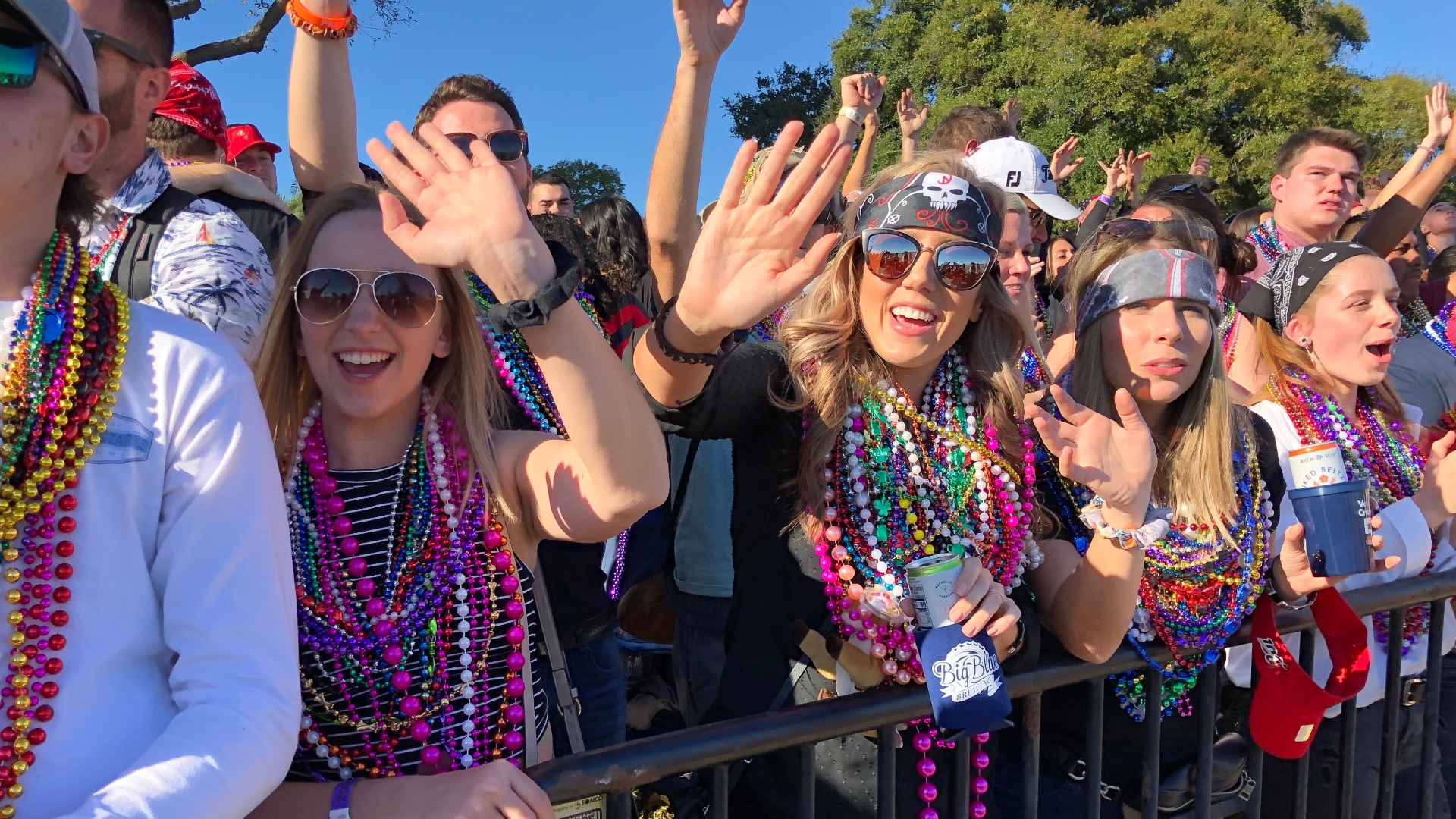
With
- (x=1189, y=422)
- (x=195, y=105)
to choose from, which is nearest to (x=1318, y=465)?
(x=1189, y=422)

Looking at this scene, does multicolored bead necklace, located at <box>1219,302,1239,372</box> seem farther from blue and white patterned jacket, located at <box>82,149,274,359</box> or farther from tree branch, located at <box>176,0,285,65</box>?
tree branch, located at <box>176,0,285,65</box>

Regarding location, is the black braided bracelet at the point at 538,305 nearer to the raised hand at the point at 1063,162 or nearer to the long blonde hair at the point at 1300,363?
the long blonde hair at the point at 1300,363

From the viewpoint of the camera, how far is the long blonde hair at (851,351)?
2129 millimetres

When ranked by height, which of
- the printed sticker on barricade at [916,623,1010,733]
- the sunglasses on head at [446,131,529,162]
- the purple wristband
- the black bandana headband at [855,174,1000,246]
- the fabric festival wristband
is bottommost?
the purple wristband

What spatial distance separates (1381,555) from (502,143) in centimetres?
287

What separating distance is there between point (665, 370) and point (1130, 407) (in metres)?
1.03

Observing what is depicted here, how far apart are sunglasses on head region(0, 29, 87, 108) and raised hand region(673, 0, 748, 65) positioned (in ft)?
5.11

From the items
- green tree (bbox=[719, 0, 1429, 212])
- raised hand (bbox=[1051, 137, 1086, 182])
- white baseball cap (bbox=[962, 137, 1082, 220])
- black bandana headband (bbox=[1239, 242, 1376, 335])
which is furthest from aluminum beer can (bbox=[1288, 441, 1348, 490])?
green tree (bbox=[719, 0, 1429, 212])

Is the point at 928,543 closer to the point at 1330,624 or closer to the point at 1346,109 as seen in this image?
the point at 1330,624

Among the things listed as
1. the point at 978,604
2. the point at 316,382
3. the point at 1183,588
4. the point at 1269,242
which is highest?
the point at 1269,242

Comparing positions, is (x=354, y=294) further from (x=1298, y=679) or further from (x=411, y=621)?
Result: (x=1298, y=679)

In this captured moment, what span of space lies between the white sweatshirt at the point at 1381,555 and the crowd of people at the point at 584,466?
1 cm

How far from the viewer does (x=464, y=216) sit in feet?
4.98

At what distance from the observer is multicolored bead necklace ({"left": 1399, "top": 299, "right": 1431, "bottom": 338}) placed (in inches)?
207
